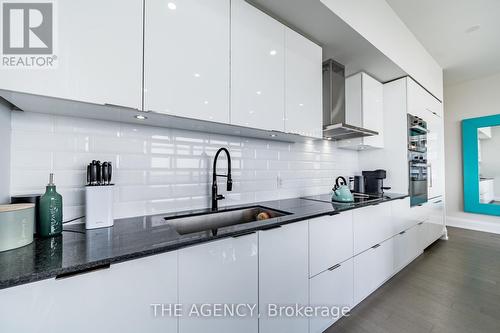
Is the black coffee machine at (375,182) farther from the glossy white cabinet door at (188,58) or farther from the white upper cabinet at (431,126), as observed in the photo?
the glossy white cabinet door at (188,58)

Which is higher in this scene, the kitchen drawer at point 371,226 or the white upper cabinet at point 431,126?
the white upper cabinet at point 431,126

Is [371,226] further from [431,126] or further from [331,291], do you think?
[431,126]

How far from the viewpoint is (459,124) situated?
14.7ft

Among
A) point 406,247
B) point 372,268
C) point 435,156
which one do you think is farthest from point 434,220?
point 372,268

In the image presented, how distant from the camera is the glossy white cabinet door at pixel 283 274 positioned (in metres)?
1.19

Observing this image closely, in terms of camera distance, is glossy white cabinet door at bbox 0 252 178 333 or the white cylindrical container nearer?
glossy white cabinet door at bbox 0 252 178 333

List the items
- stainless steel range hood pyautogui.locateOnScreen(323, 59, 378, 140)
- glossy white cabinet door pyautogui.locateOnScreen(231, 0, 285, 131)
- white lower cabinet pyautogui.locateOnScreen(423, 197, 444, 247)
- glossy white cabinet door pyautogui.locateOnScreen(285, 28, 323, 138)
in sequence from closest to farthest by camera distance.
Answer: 1. glossy white cabinet door pyautogui.locateOnScreen(231, 0, 285, 131)
2. glossy white cabinet door pyautogui.locateOnScreen(285, 28, 323, 138)
3. stainless steel range hood pyautogui.locateOnScreen(323, 59, 378, 140)
4. white lower cabinet pyautogui.locateOnScreen(423, 197, 444, 247)

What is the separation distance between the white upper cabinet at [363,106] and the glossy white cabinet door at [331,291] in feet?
5.15

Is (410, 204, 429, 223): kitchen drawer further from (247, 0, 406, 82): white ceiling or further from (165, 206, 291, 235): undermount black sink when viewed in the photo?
(165, 206, 291, 235): undermount black sink

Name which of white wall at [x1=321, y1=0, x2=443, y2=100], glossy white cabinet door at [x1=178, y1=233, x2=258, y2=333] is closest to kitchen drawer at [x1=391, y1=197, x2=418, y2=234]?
white wall at [x1=321, y1=0, x2=443, y2=100]

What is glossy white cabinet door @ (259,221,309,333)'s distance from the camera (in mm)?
1193

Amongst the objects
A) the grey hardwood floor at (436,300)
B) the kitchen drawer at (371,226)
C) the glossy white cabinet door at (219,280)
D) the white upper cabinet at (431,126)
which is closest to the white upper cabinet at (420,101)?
the white upper cabinet at (431,126)

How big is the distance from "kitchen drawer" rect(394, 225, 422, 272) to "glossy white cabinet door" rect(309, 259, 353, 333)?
100 centimetres

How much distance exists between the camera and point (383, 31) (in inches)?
84.9
